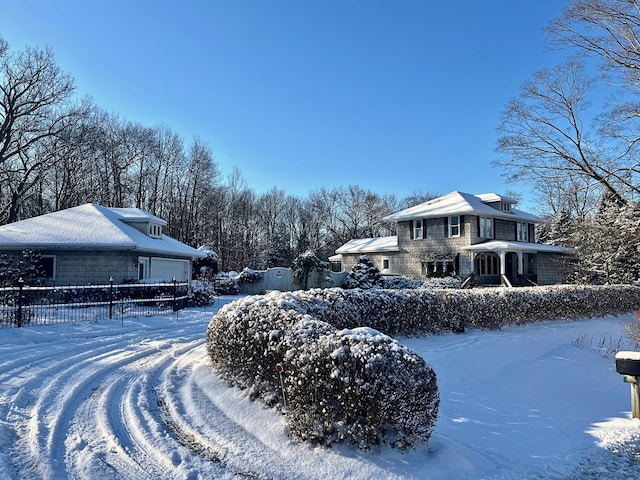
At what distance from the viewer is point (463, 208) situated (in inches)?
1141

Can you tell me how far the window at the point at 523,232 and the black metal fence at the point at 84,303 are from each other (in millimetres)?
24788

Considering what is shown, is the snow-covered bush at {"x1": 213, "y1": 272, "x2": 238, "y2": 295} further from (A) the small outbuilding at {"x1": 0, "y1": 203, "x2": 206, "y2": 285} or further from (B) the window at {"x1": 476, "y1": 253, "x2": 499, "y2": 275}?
(B) the window at {"x1": 476, "y1": 253, "x2": 499, "y2": 275}

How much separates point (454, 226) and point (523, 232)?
7344mm

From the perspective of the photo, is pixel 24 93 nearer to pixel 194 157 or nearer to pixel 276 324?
pixel 194 157

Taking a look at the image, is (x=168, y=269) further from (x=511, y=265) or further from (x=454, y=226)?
(x=511, y=265)

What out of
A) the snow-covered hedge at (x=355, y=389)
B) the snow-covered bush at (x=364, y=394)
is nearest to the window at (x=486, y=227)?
the snow-covered hedge at (x=355, y=389)

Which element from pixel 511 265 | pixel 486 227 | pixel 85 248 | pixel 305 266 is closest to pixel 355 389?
pixel 85 248

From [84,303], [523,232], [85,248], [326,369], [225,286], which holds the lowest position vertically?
[225,286]

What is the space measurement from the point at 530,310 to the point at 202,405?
12.1 m

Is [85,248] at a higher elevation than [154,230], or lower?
lower

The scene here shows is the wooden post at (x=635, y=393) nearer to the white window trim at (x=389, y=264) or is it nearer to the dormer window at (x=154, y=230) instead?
the dormer window at (x=154, y=230)

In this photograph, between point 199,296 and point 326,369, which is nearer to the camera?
point 326,369

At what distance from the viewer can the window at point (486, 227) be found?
3001 centimetres

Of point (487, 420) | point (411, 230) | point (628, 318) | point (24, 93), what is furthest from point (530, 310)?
point (24, 93)
